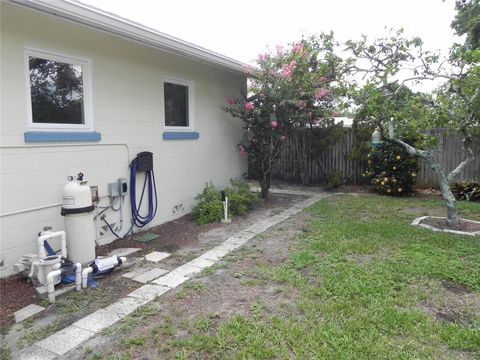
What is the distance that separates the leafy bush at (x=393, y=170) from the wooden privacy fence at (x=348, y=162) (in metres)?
0.68

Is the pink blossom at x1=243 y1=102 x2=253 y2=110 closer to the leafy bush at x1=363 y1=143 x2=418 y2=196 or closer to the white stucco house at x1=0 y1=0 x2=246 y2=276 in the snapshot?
the white stucco house at x1=0 y1=0 x2=246 y2=276

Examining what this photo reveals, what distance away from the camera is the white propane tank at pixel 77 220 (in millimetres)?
3594

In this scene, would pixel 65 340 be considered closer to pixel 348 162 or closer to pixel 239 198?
pixel 239 198

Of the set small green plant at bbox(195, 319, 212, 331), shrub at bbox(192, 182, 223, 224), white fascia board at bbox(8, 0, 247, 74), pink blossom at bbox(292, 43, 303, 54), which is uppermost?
pink blossom at bbox(292, 43, 303, 54)

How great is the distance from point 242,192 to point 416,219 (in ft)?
10.1

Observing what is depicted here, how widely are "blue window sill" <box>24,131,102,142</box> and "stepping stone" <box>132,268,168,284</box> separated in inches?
72.7

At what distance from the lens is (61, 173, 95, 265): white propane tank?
3594mm

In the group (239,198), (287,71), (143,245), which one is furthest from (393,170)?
(143,245)

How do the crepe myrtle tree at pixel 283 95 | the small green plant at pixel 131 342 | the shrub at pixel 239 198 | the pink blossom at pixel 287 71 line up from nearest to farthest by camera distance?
the small green plant at pixel 131 342 < the shrub at pixel 239 198 < the pink blossom at pixel 287 71 < the crepe myrtle tree at pixel 283 95

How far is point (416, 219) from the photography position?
5.70 metres

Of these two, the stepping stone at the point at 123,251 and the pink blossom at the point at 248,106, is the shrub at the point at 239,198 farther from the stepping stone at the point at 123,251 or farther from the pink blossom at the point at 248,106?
the stepping stone at the point at 123,251

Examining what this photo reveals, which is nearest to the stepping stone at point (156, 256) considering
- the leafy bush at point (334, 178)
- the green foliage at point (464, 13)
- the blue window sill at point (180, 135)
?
the blue window sill at point (180, 135)

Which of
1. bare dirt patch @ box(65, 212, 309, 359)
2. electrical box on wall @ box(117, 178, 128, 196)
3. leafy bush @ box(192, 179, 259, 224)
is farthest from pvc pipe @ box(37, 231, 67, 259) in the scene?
leafy bush @ box(192, 179, 259, 224)

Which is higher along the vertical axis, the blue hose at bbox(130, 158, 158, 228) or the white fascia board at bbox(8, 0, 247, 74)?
the white fascia board at bbox(8, 0, 247, 74)
